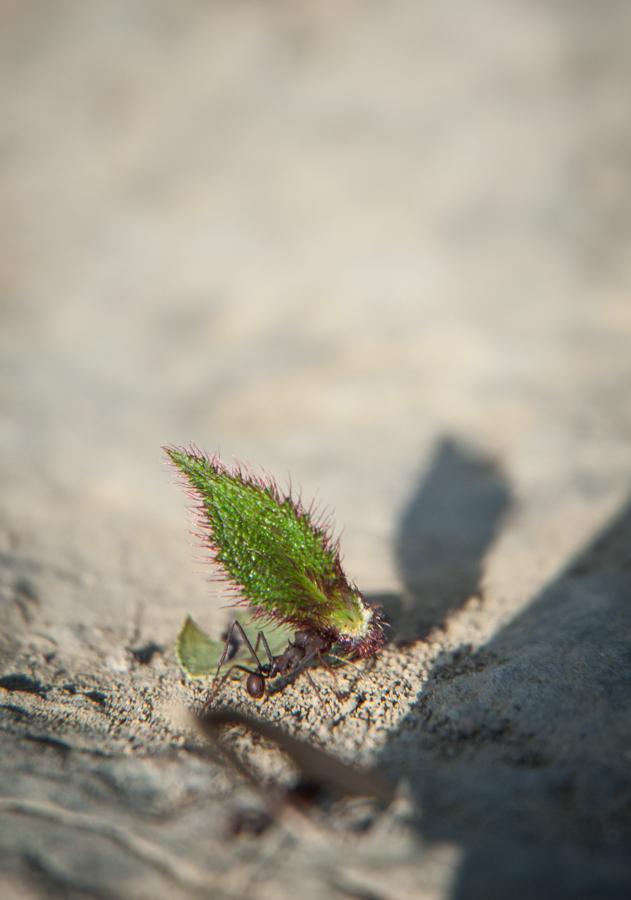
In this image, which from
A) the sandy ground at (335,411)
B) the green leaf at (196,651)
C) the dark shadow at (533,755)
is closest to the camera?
the dark shadow at (533,755)

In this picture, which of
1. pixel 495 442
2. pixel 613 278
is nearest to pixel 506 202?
pixel 613 278

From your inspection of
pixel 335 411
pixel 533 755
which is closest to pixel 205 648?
pixel 533 755

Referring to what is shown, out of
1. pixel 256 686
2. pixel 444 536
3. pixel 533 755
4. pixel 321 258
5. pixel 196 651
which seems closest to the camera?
pixel 533 755

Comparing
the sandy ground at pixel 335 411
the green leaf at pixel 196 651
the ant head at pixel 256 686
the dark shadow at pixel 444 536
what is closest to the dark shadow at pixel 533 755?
the sandy ground at pixel 335 411

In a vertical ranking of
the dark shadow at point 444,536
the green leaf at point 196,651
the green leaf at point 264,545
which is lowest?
the green leaf at point 196,651

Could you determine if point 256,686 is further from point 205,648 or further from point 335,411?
point 335,411

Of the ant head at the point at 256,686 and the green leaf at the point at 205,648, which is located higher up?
the green leaf at the point at 205,648

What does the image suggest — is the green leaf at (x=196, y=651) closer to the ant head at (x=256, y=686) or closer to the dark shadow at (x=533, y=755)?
the ant head at (x=256, y=686)
